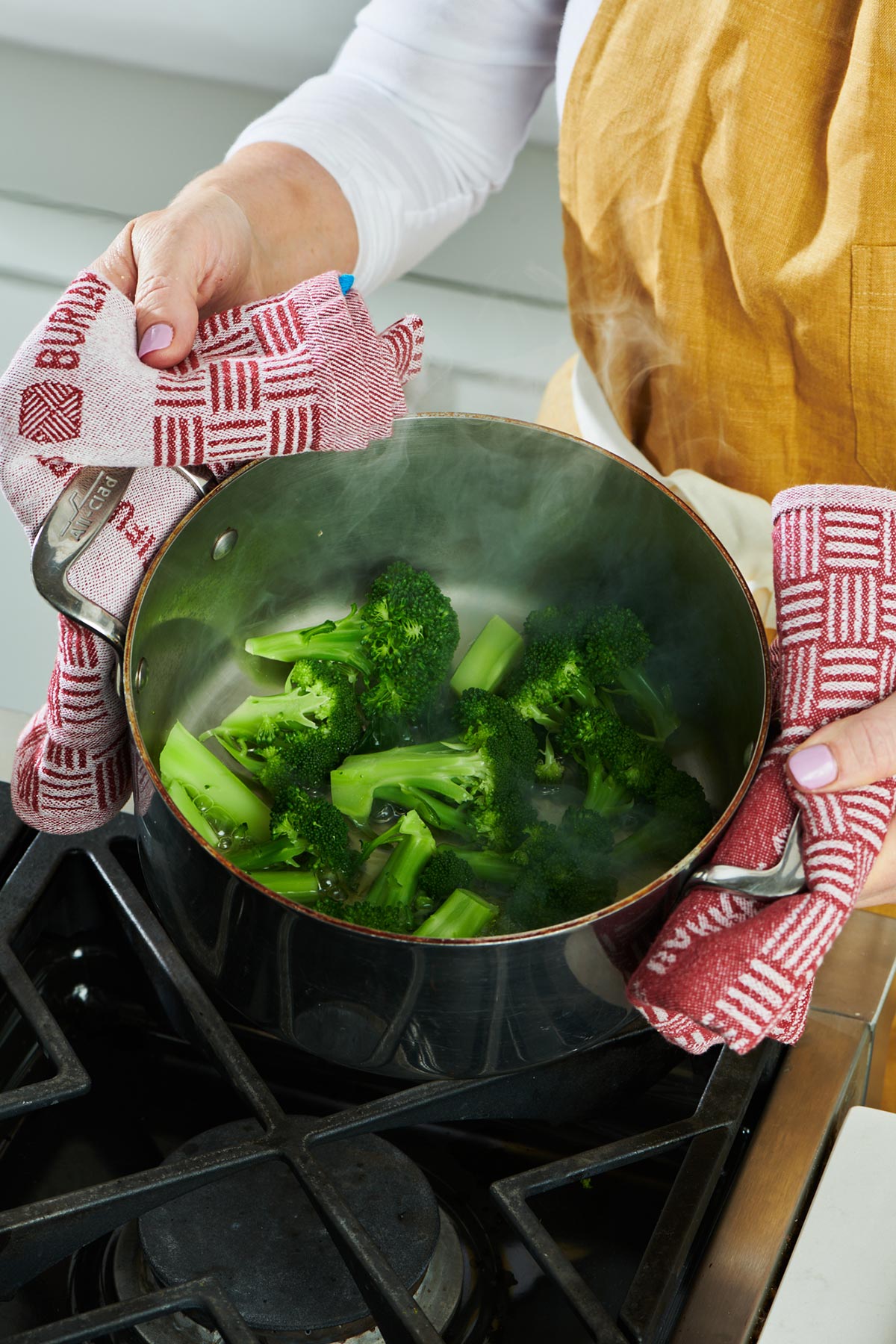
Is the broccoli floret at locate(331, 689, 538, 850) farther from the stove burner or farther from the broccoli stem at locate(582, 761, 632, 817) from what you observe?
the stove burner

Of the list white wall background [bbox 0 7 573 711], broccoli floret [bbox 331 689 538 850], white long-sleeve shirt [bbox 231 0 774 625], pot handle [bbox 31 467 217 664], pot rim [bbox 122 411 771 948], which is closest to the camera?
pot rim [bbox 122 411 771 948]

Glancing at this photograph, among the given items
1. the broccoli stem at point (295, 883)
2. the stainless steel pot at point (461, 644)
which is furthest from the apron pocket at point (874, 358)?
the broccoli stem at point (295, 883)

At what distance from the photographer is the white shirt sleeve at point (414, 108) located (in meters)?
0.98

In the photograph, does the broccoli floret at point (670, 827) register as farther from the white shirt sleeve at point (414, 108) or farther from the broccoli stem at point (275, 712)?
Answer: the white shirt sleeve at point (414, 108)

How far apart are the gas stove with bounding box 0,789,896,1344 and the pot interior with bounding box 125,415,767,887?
14 centimetres

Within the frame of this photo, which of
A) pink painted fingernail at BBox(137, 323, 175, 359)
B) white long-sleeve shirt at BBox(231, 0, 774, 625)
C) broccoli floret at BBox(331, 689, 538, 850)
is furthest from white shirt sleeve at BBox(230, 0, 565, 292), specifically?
broccoli floret at BBox(331, 689, 538, 850)

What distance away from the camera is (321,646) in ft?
2.62

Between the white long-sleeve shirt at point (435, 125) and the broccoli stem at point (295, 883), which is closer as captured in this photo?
the broccoli stem at point (295, 883)

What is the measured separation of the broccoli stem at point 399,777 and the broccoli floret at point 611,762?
0.07m

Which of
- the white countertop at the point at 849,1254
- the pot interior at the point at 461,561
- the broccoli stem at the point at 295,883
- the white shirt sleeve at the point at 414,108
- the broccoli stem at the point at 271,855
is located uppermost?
the white shirt sleeve at the point at 414,108

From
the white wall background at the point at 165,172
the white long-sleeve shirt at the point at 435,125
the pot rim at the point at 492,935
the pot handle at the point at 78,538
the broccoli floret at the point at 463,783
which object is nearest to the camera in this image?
the pot rim at the point at 492,935

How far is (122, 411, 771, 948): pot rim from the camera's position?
50 cm

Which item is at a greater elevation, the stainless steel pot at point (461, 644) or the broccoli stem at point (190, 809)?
the stainless steel pot at point (461, 644)

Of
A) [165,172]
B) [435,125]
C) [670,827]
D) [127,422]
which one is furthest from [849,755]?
[165,172]
